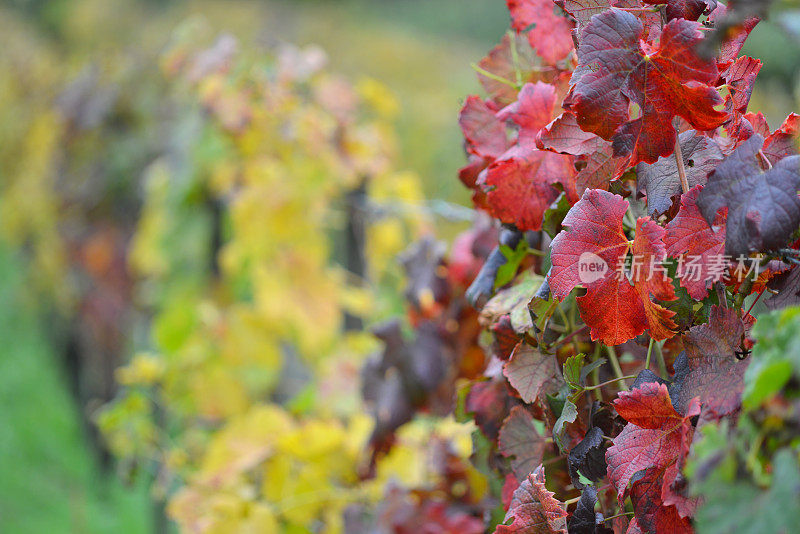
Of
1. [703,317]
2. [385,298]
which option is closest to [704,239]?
[703,317]

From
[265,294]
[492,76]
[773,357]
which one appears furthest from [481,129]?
[265,294]

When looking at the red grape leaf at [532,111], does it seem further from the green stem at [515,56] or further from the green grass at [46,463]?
the green grass at [46,463]

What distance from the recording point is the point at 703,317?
1.61ft

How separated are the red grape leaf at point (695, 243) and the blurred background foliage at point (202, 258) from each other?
122 mm

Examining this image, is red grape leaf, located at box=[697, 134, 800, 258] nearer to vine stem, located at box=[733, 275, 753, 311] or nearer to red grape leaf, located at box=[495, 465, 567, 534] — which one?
vine stem, located at box=[733, 275, 753, 311]

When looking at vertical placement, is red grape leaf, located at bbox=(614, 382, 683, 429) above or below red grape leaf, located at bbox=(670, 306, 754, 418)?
below

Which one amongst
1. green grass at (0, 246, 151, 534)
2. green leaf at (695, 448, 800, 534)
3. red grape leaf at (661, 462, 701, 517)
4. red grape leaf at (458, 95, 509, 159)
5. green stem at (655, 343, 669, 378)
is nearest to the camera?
green leaf at (695, 448, 800, 534)

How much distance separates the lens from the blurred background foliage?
4.64 ft

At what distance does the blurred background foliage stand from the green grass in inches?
0.5

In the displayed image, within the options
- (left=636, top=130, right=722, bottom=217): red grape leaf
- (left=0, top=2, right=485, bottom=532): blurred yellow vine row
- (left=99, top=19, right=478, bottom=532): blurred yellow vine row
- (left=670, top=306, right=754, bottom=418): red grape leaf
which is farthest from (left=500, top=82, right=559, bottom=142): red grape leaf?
(left=99, top=19, right=478, bottom=532): blurred yellow vine row

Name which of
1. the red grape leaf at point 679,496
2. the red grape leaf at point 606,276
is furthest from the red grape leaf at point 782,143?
the red grape leaf at point 679,496

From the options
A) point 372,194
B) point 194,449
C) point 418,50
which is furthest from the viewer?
point 418,50

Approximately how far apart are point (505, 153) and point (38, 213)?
3.59 m

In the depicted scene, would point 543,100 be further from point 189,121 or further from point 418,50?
point 418,50
